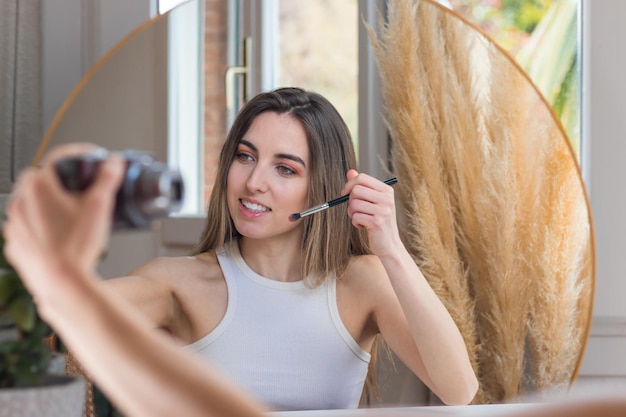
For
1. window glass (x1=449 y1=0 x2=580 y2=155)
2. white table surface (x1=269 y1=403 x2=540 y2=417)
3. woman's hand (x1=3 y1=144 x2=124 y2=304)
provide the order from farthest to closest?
window glass (x1=449 y1=0 x2=580 y2=155) → white table surface (x1=269 y1=403 x2=540 y2=417) → woman's hand (x1=3 y1=144 x2=124 y2=304)

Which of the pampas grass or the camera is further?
the pampas grass

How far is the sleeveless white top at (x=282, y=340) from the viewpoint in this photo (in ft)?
1.71

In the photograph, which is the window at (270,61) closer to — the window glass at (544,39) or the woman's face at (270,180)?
the woman's face at (270,180)

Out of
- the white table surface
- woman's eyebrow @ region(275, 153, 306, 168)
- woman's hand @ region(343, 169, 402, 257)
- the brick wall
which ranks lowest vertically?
the white table surface

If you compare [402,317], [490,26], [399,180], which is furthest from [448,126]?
[490,26]

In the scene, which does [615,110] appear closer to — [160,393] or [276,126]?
[276,126]

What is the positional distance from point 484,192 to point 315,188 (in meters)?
0.23

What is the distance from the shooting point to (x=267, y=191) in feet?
1.67

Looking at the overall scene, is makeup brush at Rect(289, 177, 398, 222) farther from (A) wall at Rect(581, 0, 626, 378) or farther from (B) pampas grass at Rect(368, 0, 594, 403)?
(A) wall at Rect(581, 0, 626, 378)

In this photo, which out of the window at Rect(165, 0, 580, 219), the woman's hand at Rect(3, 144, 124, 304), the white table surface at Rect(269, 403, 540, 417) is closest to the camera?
the woman's hand at Rect(3, 144, 124, 304)

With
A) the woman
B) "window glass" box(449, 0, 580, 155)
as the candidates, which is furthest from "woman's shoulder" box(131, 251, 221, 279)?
"window glass" box(449, 0, 580, 155)

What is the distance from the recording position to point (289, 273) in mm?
532

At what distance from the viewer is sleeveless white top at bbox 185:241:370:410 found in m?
0.52

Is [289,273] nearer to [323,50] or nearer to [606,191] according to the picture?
[323,50]
